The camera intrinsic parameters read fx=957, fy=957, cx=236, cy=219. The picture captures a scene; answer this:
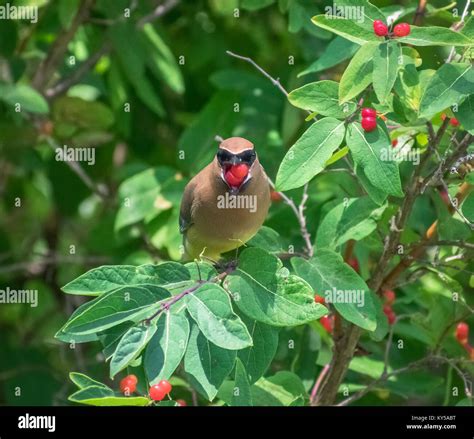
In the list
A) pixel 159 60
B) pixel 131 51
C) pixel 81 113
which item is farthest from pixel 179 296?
pixel 81 113

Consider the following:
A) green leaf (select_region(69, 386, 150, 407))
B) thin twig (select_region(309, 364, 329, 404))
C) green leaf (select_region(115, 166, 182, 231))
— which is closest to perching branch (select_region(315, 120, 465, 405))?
thin twig (select_region(309, 364, 329, 404))

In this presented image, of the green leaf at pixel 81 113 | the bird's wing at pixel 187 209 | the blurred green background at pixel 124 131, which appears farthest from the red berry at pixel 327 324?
the green leaf at pixel 81 113

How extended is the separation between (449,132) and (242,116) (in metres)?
1.50

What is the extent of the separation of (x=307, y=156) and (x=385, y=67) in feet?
1.09

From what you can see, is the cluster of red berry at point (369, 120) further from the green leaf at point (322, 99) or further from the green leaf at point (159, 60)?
the green leaf at point (159, 60)

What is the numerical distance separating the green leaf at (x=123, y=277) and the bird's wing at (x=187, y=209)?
0.75 m

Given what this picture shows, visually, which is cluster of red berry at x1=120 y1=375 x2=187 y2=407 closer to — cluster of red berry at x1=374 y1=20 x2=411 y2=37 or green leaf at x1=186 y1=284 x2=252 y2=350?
green leaf at x1=186 y1=284 x2=252 y2=350

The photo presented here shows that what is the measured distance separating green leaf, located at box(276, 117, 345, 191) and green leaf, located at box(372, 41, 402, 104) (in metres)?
0.18

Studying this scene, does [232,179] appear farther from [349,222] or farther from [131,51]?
[131,51]

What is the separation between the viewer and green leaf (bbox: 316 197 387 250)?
3.13 metres

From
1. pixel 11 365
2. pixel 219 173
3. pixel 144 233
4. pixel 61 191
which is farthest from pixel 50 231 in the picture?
pixel 219 173

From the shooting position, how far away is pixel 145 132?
5301 millimetres

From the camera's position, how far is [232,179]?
3.10 m
